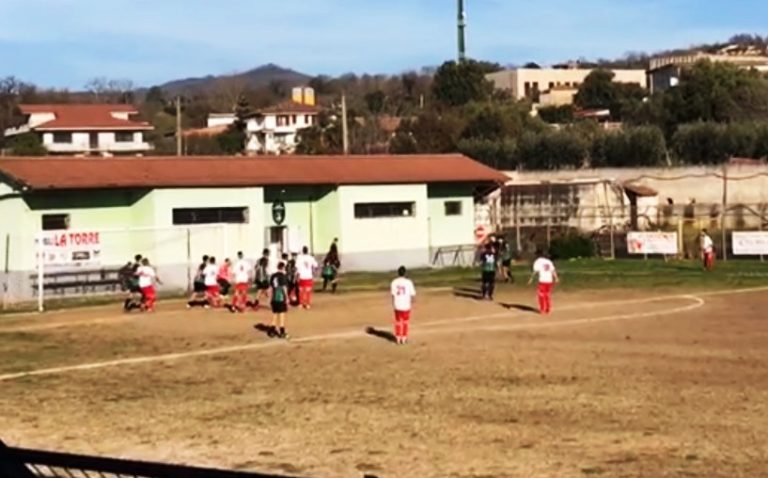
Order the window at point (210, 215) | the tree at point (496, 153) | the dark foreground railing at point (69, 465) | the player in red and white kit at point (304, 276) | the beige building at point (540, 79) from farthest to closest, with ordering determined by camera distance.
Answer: the beige building at point (540, 79) < the tree at point (496, 153) < the window at point (210, 215) < the player in red and white kit at point (304, 276) < the dark foreground railing at point (69, 465)

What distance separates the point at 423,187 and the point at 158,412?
1412 inches

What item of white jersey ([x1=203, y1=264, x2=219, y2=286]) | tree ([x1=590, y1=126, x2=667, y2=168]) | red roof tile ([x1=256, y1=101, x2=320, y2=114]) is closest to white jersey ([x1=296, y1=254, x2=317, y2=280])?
white jersey ([x1=203, y1=264, x2=219, y2=286])

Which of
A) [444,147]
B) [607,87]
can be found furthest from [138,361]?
[607,87]

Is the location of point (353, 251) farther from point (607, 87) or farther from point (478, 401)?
point (607, 87)

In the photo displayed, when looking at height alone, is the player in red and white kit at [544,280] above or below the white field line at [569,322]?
above

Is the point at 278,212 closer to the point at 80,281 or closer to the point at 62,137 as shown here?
the point at 80,281

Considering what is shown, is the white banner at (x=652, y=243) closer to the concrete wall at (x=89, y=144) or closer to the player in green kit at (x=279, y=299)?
the player in green kit at (x=279, y=299)

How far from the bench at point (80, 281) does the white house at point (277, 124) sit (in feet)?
233

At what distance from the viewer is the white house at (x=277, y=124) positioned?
119950mm

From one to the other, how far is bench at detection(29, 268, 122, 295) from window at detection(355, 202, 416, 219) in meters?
11.4

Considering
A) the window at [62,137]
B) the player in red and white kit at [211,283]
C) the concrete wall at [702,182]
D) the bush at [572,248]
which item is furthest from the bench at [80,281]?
the window at [62,137]

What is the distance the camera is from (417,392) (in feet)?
63.6

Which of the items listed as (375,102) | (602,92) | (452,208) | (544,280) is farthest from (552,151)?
(602,92)

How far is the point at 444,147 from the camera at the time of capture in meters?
93.0
